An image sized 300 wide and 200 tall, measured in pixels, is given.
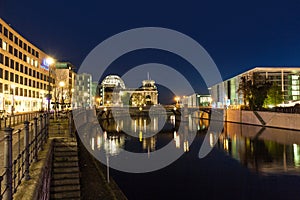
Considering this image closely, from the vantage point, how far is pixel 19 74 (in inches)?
2682

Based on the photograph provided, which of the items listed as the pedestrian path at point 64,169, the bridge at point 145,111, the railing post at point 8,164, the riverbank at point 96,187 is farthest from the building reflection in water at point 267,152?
the bridge at point 145,111

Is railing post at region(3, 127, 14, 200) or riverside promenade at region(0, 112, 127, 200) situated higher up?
railing post at region(3, 127, 14, 200)

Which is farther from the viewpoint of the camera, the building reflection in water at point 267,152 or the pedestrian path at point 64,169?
the building reflection in water at point 267,152


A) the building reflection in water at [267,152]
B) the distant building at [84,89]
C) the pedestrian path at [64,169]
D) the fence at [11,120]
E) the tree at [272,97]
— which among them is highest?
the distant building at [84,89]

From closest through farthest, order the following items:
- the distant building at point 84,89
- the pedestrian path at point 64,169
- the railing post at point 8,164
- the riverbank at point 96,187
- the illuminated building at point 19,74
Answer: the railing post at point 8,164 → the pedestrian path at point 64,169 → the riverbank at point 96,187 → the illuminated building at point 19,74 → the distant building at point 84,89

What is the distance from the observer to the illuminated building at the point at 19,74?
58.4 meters

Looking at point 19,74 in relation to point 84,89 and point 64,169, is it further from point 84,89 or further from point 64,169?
point 84,89

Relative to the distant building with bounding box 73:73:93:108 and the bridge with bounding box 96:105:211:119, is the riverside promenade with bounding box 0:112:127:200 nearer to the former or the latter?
the bridge with bounding box 96:105:211:119

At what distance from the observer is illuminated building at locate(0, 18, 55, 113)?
58.4 metres

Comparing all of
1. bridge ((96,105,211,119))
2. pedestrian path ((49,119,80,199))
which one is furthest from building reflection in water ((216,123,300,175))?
bridge ((96,105,211,119))

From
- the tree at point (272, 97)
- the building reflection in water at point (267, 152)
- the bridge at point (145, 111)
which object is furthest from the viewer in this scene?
the bridge at point (145, 111)

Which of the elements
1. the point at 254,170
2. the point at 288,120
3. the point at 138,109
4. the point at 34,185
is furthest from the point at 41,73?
the point at 34,185

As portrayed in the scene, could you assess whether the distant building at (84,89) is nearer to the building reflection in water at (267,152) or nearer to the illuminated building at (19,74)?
the illuminated building at (19,74)

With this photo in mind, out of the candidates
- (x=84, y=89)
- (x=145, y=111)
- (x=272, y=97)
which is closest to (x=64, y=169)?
(x=272, y=97)
